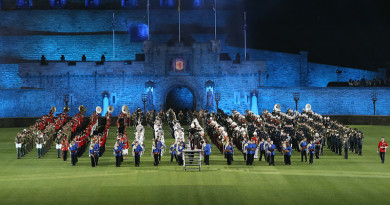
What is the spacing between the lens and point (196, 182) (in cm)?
2561

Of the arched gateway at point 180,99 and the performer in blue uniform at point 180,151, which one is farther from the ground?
the arched gateway at point 180,99

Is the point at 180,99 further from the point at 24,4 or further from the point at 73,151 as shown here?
the point at 73,151

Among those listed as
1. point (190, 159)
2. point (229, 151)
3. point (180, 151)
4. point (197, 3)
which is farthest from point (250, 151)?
point (197, 3)

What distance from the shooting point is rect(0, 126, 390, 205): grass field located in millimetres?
22656

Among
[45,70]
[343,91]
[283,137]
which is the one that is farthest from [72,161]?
[343,91]

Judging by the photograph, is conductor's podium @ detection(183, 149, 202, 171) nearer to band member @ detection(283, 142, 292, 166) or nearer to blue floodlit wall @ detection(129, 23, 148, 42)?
band member @ detection(283, 142, 292, 166)

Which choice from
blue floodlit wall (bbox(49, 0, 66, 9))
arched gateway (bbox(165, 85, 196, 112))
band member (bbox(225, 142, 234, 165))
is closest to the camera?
band member (bbox(225, 142, 234, 165))

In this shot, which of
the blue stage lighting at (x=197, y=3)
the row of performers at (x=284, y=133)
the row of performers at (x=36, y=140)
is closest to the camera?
the row of performers at (x=284, y=133)

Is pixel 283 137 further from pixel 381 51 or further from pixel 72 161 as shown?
pixel 381 51

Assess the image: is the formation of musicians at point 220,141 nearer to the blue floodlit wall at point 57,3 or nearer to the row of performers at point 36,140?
the row of performers at point 36,140

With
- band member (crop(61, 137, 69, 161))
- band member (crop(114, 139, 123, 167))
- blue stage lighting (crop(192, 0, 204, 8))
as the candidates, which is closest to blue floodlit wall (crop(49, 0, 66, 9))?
blue stage lighting (crop(192, 0, 204, 8))

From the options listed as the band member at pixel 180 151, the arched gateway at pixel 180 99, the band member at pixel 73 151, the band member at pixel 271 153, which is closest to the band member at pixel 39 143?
the band member at pixel 73 151

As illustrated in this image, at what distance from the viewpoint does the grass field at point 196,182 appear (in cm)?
2266

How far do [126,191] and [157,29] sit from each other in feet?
146
